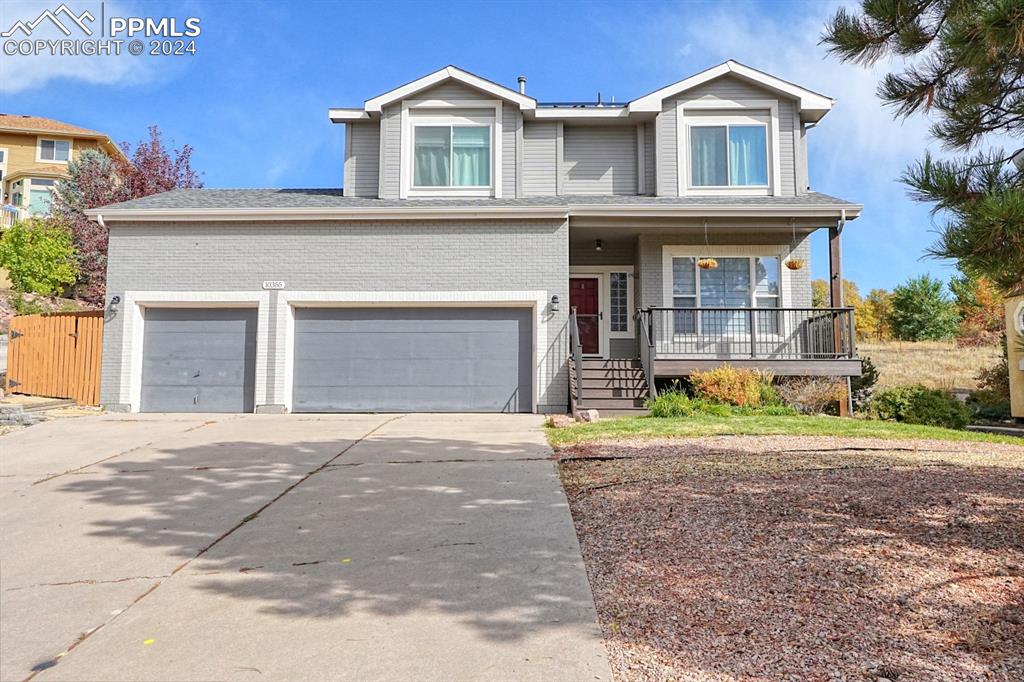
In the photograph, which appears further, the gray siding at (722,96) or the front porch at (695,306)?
the gray siding at (722,96)

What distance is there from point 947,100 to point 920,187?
3.77ft

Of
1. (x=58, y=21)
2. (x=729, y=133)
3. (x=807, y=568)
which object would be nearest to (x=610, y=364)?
(x=729, y=133)

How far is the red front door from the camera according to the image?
14.2 m

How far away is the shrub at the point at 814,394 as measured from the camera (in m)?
11.8

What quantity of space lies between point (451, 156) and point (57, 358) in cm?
911

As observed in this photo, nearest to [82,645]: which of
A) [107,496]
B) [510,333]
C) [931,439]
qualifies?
[107,496]

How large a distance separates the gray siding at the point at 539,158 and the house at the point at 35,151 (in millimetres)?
27221

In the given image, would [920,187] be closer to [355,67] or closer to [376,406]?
[376,406]

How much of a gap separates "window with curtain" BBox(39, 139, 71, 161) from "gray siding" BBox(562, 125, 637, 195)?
32221 mm

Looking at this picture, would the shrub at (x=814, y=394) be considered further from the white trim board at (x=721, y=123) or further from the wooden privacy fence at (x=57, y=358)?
the wooden privacy fence at (x=57, y=358)

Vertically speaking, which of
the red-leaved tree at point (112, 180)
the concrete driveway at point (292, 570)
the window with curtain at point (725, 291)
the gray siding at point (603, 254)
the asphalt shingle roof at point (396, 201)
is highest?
the red-leaved tree at point (112, 180)

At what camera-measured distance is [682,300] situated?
13430 millimetres

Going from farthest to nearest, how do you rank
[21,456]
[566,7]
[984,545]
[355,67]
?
[355,67] < [566,7] < [21,456] < [984,545]

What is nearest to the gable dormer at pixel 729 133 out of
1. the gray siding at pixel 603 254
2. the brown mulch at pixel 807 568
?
the gray siding at pixel 603 254
